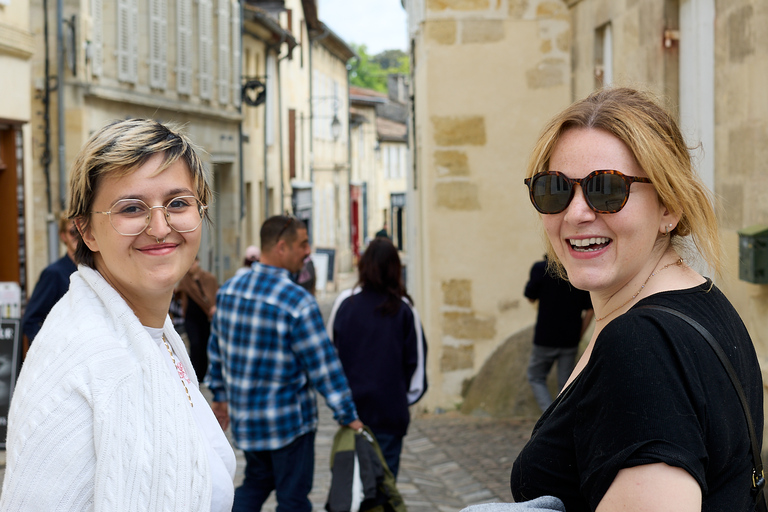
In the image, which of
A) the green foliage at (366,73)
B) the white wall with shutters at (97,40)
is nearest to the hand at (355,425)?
the white wall with shutters at (97,40)

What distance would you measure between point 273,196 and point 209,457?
2392cm

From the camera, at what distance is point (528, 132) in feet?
30.1

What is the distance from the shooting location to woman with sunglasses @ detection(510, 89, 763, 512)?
4.76 feet

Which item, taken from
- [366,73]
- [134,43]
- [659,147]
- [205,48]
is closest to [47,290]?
[659,147]

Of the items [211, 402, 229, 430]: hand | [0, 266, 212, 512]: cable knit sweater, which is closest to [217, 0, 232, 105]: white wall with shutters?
[211, 402, 229, 430]: hand

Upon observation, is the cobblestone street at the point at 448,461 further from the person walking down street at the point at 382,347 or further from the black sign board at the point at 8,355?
the person walking down street at the point at 382,347

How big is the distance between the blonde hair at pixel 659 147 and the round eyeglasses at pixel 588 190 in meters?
0.05

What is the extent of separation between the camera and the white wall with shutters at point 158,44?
15.9 metres

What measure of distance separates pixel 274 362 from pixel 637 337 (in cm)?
315

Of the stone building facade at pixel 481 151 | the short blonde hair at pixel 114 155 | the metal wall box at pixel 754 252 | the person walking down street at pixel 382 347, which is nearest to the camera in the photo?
the short blonde hair at pixel 114 155

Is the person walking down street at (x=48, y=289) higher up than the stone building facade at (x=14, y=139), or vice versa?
the stone building facade at (x=14, y=139)

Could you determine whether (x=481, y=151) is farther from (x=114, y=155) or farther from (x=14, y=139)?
(x=114, y=155)

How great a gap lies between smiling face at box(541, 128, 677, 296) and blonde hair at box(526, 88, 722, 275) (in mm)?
21

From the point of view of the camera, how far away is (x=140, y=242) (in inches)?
77.7
